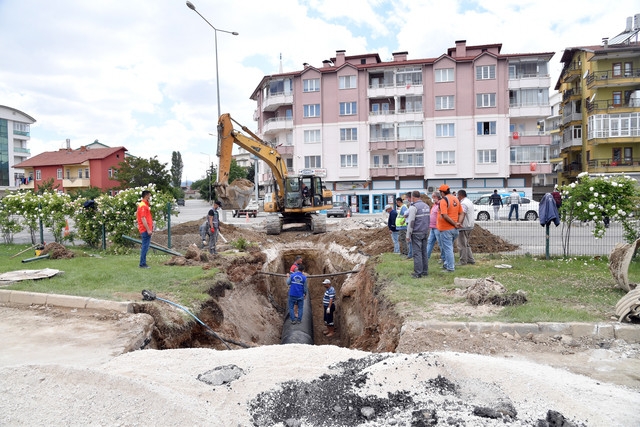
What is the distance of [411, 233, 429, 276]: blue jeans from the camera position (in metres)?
10.5

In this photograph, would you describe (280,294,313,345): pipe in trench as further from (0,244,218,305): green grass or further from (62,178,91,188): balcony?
(62,178,91,188): balcony

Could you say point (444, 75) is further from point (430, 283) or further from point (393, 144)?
point (430, 283)

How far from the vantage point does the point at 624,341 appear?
6.39 m

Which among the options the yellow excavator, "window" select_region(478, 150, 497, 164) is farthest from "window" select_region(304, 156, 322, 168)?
the yellow excavator

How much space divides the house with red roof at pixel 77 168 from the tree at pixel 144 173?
15.1 meters

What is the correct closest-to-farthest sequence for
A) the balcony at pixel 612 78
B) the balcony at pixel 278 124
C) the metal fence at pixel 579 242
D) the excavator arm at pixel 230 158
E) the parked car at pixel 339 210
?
the metal fence at pixel 579 242 → the excavator arm at pixel 230 158 → the parked car at pixel 339 210 → the balcony at pixel 612 78 → the balcony at pixel 278 124

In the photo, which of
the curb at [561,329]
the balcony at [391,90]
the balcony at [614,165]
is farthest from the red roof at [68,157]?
the curb at [561,329]

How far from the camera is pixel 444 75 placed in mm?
45531

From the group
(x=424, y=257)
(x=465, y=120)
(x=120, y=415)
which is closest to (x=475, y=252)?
(x=424, y=257)

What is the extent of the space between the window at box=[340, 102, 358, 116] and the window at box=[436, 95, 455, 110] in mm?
7952

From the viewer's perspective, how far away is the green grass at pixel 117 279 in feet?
29.7

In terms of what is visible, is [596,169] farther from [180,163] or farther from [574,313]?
[180,163]

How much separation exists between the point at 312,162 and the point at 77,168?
32547 mm

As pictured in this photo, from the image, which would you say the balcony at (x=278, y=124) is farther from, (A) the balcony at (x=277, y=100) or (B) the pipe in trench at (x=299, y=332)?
(B) the pipe in trench at (x=299, y=332)
